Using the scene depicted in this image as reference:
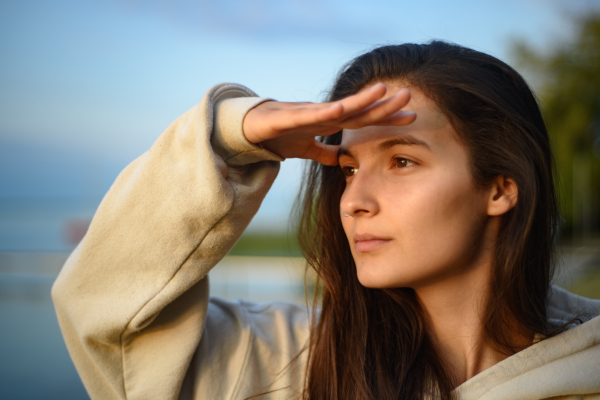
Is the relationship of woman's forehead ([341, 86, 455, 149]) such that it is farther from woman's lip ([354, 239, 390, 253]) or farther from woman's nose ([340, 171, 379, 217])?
woman's lip ([354, 239, 390, 253])

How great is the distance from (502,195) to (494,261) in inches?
9.5

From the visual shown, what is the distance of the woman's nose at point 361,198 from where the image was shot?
5.18ft

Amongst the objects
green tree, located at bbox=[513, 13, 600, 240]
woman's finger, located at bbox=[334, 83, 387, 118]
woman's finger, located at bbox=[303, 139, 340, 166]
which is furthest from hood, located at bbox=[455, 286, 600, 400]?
green tree, located at bbox=[513, 13, 600, 240]

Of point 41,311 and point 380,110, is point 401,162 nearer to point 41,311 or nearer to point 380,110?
point 380,110

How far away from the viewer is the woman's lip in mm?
1603

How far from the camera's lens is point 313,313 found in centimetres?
190

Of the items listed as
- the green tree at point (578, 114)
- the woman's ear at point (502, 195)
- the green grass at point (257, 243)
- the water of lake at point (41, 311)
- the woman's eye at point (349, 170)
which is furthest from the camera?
the green grass at point (257, 243)

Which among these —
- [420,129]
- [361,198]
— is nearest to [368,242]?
[361,198]

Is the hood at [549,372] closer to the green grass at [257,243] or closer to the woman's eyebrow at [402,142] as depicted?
the woman's eyebrow at [402,142]

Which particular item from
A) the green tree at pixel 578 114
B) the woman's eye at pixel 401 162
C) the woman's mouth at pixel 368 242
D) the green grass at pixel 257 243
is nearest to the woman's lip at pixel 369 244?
the woman's mouth at pixel 368 242

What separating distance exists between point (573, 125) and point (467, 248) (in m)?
20.9

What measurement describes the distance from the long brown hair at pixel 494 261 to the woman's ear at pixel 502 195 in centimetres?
3

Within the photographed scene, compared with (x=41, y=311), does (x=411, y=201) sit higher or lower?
higher

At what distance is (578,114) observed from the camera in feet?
65.0
